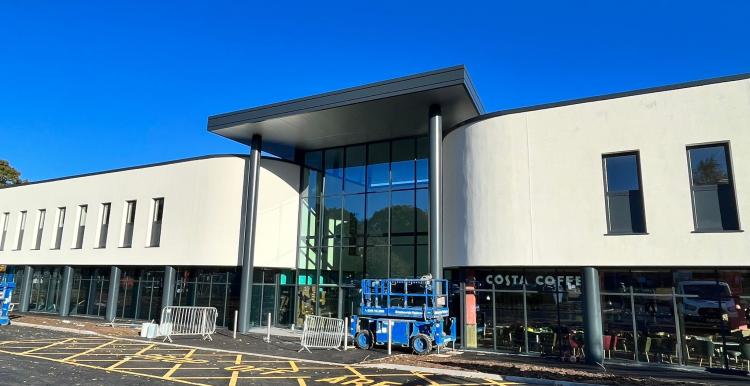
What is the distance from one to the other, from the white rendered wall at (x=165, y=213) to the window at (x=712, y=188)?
18.2 metres

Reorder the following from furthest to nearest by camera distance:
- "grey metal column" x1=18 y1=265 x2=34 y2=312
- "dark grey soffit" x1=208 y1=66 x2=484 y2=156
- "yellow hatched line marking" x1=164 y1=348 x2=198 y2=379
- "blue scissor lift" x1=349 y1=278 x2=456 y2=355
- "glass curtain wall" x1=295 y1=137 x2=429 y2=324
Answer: "grey metal column" x1=18 y1=265 x2=34 y2=312, "glass curtain wall" x1=295 y1=137 x2=429 y2=324, "dark grey soffit" x1=208 y1=66 x2=484 y2=156, "blue scissor lift" x1=349 y1=278 x2=456 y2=355, "yellow hatched line marking" x1=164 y1=348 x2=198 y2=379

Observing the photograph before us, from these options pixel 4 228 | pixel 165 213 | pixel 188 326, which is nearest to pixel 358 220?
pixel 188 326

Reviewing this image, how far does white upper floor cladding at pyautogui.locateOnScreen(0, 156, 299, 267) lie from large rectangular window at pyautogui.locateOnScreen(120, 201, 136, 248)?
5 centimetres

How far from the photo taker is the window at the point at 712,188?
45.1 ft

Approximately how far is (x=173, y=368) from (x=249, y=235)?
936 centimetres

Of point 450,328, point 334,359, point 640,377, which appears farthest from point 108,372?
point 640,377

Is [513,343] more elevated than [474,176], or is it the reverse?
[474,176]

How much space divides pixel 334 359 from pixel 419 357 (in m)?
2.62

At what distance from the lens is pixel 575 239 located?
15312 mm

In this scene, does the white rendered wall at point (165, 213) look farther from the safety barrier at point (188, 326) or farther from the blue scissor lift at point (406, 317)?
the blue scissor lift at point (406, 317)

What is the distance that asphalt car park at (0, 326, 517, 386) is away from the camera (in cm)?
1162

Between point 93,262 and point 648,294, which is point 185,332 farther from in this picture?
point 648,294

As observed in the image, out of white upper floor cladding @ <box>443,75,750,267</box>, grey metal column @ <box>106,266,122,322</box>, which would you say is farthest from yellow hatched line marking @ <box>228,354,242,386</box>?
grey metal column @ <box>106,266,122,322</box>

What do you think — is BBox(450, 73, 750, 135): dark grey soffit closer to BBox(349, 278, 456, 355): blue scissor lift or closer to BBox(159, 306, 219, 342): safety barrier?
Answer: BBox(349, 278, 456, 355): blue scissor lift
